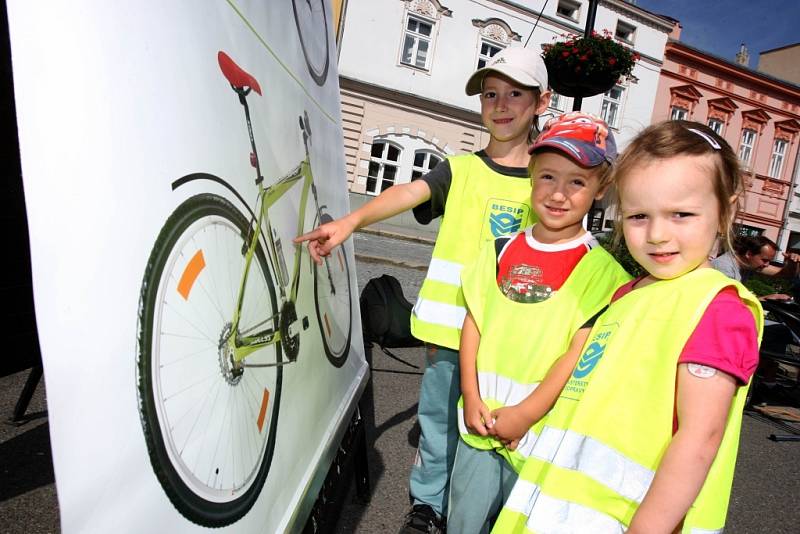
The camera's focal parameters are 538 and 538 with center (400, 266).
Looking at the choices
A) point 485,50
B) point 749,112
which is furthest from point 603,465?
point 749,112

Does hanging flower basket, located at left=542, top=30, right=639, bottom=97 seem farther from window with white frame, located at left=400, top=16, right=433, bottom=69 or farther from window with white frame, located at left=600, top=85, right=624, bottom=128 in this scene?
window with white frame, located at left=600, top=85, right=624, bottom=128

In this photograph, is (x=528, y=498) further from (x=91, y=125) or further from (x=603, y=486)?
(x=91, y=125)

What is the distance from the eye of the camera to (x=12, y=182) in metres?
1.06

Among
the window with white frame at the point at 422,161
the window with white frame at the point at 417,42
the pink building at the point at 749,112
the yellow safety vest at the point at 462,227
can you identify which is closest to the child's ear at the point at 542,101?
the yellow safety vest at the point at 462,227

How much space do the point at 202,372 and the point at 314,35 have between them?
3.36ft

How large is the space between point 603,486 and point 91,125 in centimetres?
94

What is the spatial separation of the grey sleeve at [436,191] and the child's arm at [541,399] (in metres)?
0.65

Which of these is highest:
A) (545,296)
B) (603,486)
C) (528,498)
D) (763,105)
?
(763,105)

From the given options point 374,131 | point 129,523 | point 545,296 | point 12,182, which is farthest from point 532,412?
point 374,131

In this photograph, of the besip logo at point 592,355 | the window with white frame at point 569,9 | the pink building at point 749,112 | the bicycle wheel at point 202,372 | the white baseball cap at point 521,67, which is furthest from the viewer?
the pink building at point 749,112

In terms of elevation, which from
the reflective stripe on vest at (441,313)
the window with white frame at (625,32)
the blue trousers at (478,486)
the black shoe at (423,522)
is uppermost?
the window with white frame at (625,32)

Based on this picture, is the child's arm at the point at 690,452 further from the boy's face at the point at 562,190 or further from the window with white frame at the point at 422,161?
the window with white frame at the point at 422,161

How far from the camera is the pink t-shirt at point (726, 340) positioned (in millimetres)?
846

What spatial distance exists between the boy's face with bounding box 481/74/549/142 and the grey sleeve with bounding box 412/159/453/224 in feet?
0.63
